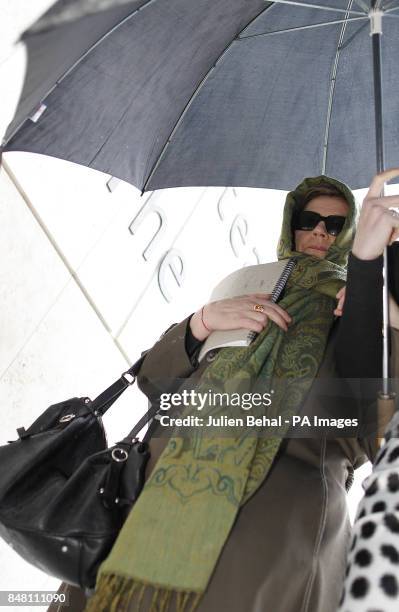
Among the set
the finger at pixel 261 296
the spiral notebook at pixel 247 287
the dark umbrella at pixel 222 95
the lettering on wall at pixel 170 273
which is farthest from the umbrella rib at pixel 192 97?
the lettering on wall at pixel 170 273

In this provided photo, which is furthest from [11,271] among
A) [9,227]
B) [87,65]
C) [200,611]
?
[200,611]

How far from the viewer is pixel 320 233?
2.38 metres

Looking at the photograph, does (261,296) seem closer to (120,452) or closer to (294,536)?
(120,452)

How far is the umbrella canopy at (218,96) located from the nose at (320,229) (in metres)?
0.35

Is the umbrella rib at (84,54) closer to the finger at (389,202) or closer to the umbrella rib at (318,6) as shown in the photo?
the umbrella rib at (318,6)

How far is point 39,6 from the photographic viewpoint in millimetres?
3574

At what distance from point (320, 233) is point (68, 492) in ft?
3.79

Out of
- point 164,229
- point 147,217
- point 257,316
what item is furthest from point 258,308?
point 164,229

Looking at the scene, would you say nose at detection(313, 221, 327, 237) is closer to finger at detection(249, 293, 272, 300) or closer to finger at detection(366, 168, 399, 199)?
finger at detection(249, 293, 272, 300)

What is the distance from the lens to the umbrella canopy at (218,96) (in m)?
2.24

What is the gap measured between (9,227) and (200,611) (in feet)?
7.75

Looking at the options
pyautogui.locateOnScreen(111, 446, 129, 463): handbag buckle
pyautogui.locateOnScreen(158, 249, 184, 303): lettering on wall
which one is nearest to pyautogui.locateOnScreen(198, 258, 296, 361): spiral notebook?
pyautogui.locateOnScreen(111, 446, 129, 463): handbag buckle

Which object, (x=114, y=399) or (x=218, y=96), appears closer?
(x=114, y=399)

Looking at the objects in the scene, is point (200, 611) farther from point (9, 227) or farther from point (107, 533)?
point (9, 227)
